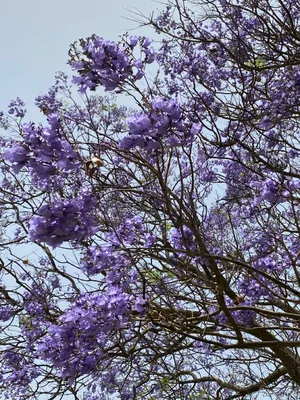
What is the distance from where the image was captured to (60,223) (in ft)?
8.11

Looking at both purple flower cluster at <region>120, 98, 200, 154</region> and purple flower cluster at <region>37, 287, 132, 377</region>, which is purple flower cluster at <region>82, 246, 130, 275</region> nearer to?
purple flower cluster at <region>37, 287, 132, 377</region>

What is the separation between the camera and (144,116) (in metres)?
2.49

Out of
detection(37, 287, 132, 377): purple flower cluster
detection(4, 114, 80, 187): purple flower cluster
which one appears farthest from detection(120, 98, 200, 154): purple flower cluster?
detection(37, 287, 132, 377): purple flower cluster

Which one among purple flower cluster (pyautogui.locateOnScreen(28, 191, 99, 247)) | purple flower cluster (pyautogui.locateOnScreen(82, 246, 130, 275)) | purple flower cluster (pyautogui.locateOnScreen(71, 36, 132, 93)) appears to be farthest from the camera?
purple flower cluster (pyautogui.locateOnScreen(82, 246, 130, 275))

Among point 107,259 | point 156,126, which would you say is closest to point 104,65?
point 156,126

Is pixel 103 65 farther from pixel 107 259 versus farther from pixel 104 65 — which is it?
pixel 107 259

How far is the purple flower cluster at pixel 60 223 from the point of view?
2.44m

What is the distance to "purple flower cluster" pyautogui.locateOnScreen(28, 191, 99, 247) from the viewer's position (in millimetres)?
2438

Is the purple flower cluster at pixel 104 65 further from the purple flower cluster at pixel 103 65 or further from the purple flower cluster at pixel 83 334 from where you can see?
the purple flower cluster at pixel 83 334

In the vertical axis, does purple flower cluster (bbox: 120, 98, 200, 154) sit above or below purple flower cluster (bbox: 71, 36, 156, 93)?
→ below

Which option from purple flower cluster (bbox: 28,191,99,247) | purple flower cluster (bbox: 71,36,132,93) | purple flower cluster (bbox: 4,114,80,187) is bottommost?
purple flower cluster (bbox: 28,191,99,247)

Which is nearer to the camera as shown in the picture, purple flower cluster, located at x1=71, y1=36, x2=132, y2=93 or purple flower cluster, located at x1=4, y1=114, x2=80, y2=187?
purple flower cluster, located at x1=4, y1=114, x2=80, y2=187

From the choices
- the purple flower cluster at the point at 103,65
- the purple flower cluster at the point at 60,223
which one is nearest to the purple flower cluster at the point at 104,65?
the purple flower cluster at the point at 103,65

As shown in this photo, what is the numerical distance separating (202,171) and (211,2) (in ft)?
5.24
